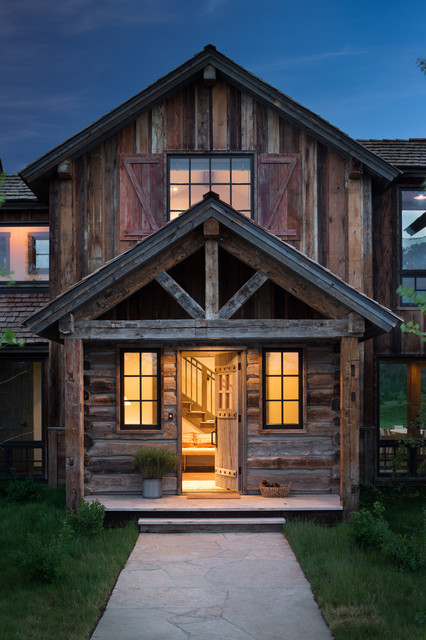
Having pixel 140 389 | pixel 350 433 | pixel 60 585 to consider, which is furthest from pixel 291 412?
pixel 60 585

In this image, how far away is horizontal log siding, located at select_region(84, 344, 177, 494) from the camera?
1085cm

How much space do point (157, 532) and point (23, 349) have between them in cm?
532

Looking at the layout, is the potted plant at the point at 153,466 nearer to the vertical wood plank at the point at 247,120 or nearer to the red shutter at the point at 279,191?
the red shutter at the point at 279,191

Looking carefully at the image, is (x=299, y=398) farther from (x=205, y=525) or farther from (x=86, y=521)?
(x=86, y=521)

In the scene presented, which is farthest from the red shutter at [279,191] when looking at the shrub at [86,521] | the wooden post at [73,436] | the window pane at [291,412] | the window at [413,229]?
the shrub at [86,521]

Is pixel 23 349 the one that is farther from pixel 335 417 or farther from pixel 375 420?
pixel 375 420

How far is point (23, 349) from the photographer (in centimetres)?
1297

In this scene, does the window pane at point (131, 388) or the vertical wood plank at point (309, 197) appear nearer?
the window pane at point (131, 388)

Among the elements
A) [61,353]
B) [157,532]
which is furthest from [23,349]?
[157,532]

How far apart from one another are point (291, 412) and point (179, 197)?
4440 mm

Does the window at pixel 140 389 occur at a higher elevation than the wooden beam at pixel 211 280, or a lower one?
lower

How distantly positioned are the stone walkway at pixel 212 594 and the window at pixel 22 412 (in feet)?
17.7

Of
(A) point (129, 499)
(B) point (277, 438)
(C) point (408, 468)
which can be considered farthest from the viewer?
(C) point (408, 468)

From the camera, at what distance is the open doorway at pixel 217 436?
1109 cm
